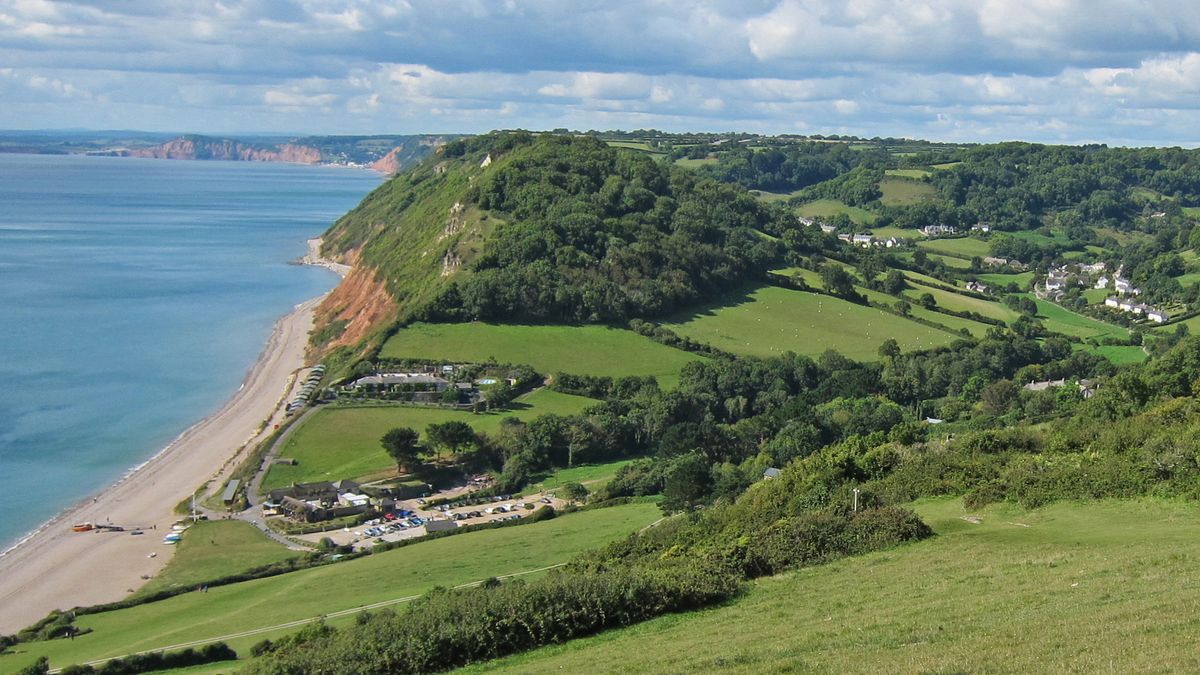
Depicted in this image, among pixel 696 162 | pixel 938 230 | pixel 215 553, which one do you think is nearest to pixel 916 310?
pixel 938 230

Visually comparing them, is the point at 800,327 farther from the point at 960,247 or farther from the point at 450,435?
the point at 960,247

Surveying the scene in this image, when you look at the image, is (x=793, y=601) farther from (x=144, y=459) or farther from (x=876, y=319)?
(x=876, y=319)

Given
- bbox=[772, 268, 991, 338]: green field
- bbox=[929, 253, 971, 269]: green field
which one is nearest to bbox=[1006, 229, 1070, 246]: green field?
bbox=[929, 253, 971, 269]: green field

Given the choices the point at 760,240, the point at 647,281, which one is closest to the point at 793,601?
the point at 647,281

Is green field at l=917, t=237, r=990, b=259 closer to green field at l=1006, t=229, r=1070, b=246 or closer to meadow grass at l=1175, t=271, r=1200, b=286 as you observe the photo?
green field at l=1006, t=229, r=1070, b=246

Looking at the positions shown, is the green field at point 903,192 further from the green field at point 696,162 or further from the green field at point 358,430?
the green field at point 358,430
